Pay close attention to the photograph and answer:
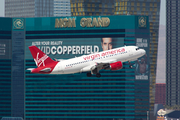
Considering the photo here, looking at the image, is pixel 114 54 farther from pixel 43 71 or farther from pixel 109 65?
pixel 43 71

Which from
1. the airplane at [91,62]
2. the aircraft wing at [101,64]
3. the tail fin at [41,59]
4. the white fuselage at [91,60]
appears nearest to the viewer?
the aircraft wing at [101,64]

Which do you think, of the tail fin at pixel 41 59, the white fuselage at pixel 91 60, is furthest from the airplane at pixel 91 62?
the tail fin at pixel 41 59

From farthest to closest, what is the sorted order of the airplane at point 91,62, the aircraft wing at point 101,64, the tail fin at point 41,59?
the tail fin at point 41,59
the airplane at point 91,62
the aircraft wing at point 101,64

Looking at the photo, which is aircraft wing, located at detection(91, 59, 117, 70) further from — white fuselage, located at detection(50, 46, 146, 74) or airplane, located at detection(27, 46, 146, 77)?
white fuselage, located at detection(50, 46, 146, 74)

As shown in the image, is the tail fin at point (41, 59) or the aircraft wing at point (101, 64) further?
the tail fin at point (41, 59)

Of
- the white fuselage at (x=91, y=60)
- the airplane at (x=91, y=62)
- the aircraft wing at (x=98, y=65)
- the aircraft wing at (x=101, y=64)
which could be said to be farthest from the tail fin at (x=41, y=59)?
the aircraft wing at (x=101, y=64)

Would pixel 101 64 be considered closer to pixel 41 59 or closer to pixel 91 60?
pixel 91 60

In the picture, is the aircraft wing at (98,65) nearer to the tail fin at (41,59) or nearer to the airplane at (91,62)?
the airplane at (91,62)

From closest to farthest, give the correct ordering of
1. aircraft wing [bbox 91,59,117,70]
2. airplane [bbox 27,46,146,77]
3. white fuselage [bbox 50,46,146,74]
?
1. aircraft wing [bbox 91,59,117,70]
2. airplane [bbox 27,46,146,77]
3. white fuselage [bbox 50,46,146,74]

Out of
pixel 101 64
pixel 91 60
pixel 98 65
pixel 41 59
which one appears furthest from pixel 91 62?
pixel 41 59

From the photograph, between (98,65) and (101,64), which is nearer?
(98,65)

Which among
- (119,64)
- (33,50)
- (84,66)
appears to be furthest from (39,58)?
(119,64)

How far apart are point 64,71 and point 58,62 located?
16.4ft

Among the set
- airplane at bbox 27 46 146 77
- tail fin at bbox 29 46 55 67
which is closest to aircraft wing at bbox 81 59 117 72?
airplane at bbox 27 46 146 77
